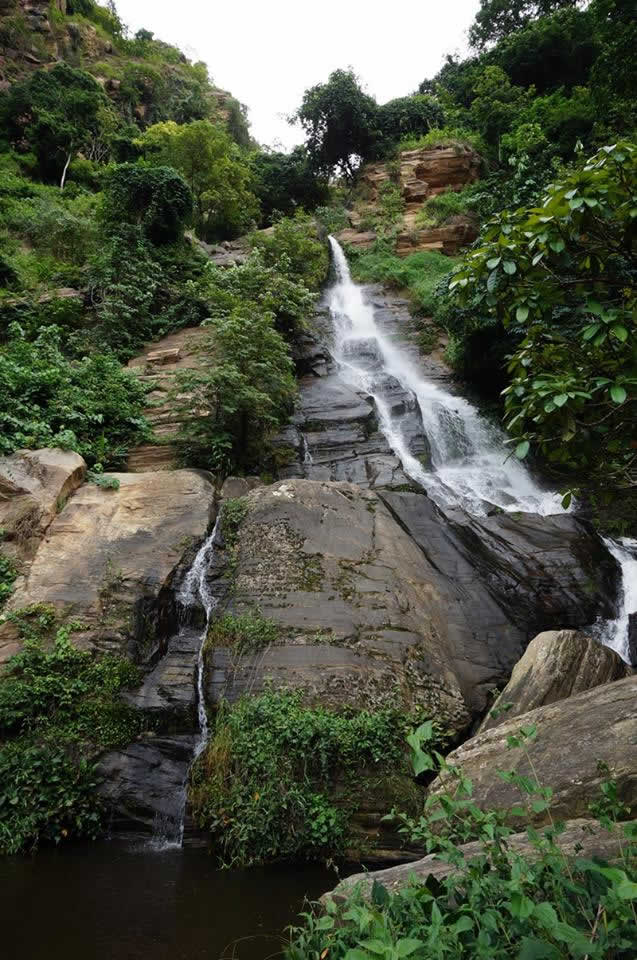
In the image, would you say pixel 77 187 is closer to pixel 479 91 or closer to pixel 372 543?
pixel 479 91

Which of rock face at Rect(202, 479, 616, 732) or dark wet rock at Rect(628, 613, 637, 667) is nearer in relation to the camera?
rock face at Rect(202, 479, 616, 732)

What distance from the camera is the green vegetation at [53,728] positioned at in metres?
5.52

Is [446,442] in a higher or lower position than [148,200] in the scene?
lower

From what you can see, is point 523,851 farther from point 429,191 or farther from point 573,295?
point 429,191

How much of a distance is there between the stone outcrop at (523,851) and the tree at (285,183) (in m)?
26.9

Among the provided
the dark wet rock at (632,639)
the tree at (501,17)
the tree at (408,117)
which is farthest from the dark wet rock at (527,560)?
the tree at (501,17)

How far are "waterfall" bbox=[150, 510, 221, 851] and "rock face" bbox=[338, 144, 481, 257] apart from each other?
18583 mm

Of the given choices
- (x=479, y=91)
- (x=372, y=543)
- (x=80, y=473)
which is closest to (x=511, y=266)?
(x=372, y=543)

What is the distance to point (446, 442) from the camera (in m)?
13.1

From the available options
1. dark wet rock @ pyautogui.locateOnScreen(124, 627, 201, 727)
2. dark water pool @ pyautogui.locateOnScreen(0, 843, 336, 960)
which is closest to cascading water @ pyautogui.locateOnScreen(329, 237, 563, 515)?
dark wet rock @ pyautogui.locateOnScreen(124, 627, 201, 727)

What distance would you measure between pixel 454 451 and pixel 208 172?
53.8ft

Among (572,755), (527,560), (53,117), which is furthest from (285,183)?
(572,755)

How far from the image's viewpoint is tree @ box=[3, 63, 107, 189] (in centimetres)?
2517

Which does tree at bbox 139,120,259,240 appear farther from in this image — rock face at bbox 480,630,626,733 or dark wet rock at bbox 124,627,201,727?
rock face at bbox 480,630,626,733
